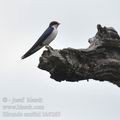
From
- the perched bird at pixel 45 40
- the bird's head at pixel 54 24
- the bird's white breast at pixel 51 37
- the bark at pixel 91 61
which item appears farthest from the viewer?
the bird's head at pixel 54 24

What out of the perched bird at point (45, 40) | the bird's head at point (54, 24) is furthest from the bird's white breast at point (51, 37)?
the bird's head at point (54, 24)

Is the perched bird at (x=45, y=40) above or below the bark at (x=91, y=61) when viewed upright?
above

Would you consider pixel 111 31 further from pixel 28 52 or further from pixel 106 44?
pixel 28 52

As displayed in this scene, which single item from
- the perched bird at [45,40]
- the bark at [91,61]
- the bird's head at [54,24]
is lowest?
the bark at [91,61]

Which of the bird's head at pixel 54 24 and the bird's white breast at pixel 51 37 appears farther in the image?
the bird's head at pixel 54 24

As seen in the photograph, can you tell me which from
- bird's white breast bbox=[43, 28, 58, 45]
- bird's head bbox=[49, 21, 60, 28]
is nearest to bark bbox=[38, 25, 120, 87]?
bird's white breast bbox=[43, 28, 58, 45]

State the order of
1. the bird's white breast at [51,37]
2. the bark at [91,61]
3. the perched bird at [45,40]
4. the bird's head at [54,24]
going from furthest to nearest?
the bird's head at [54,24] < the bird's white breast at [51,37] < the perched bird at [45,40] < the bark at [91,61]

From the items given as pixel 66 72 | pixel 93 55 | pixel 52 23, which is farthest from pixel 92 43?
pixel 52 23

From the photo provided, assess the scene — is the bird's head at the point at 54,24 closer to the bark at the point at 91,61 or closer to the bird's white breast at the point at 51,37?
the bird's white breast at the point at 51,37

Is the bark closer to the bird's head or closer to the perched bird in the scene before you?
the perched bird
